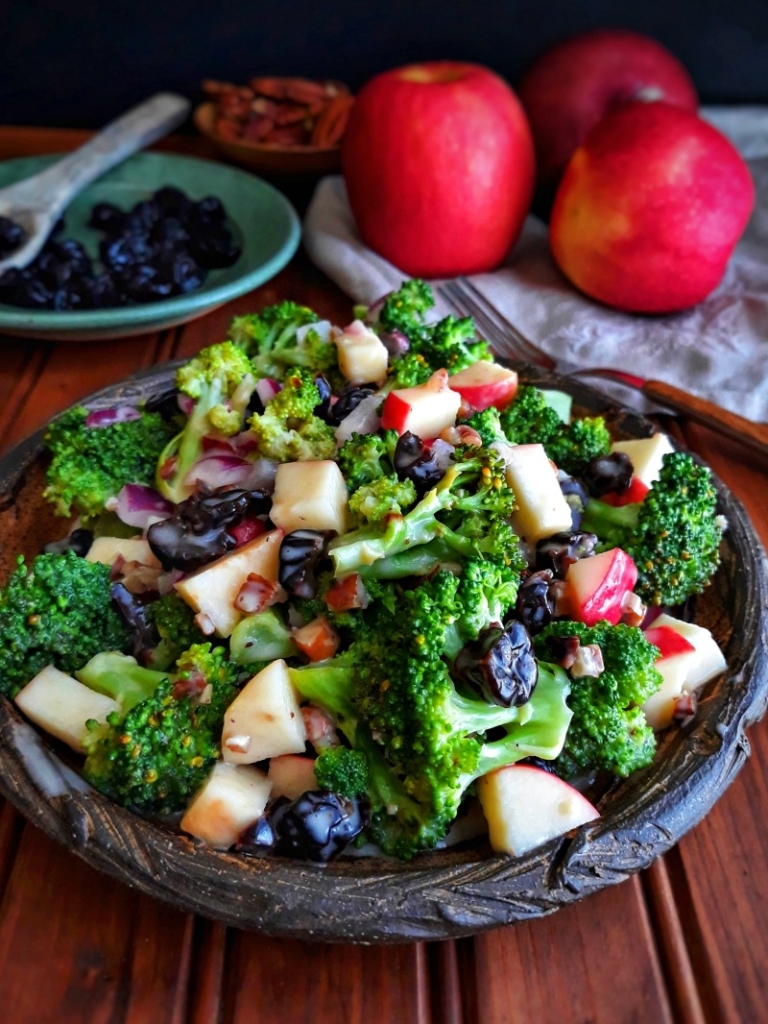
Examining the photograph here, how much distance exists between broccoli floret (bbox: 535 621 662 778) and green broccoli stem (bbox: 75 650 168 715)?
19.0 inches

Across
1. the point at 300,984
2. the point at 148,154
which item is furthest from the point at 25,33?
the point at 300,984

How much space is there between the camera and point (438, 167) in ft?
6.23

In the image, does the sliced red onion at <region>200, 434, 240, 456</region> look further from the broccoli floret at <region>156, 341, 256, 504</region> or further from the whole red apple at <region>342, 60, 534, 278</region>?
the whole red apple at <region>342, 60, 534, 278</region>

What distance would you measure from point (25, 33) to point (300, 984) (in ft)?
8.84

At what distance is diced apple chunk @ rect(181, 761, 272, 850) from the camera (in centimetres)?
88

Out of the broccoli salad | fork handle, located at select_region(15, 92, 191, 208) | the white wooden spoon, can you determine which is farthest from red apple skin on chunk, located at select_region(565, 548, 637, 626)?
fork handle, located at select_region(15, 92, 191, 208)

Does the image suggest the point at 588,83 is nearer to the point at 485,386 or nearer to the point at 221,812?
the point at 485,386

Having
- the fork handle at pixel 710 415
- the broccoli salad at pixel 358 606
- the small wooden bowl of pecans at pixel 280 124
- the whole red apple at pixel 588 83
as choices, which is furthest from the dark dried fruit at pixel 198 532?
the whole red apple at pixel 588 83

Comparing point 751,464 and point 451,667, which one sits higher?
point 451,667

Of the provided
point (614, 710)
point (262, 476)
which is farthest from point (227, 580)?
point (614, 710)

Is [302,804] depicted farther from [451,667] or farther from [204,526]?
[204,526]

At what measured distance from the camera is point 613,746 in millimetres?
952

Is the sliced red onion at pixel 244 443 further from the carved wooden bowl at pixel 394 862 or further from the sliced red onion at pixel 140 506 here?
the carved wooden bowl at pixel 394 862

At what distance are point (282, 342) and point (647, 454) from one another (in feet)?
1.98
